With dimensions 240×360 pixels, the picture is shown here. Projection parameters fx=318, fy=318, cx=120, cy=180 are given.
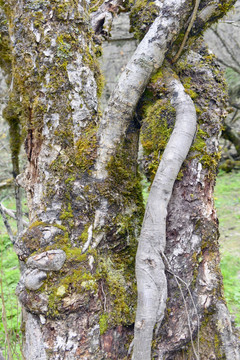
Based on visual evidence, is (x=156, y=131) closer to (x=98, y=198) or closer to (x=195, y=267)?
(x=98, y=198)

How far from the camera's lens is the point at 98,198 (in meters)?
1.82

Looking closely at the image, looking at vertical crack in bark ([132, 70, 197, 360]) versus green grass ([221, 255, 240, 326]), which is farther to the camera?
green grass ([221, 255, 240, 326])

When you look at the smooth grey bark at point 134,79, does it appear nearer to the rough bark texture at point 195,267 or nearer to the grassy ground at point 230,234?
the rough bark texture at point 195,267

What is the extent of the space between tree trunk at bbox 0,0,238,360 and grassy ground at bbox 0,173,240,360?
82 centimetres

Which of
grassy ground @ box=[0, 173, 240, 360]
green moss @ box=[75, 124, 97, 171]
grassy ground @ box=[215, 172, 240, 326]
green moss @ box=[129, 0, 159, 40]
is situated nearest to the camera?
green moss @ box=[75, 124, 97, 171]

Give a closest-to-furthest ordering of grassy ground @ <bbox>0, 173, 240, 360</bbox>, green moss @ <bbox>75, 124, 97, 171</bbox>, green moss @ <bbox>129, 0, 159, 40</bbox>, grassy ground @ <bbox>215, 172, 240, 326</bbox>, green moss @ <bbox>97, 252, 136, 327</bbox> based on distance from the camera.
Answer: green moss @ <bbox>97, 252, 136, 327</bbox>, green moss @ <bbox>75, 124, 97, 171</bbox>, green moss @ <bbox>129, 0, 159, 40</bbox>, grassy ground @ <bbox>0, 173, 240, 360</bbox>, grassy ground @ <bbox>215, 172, 240, 326</bbox>

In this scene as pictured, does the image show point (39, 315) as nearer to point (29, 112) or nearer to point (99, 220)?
point (99, 220)

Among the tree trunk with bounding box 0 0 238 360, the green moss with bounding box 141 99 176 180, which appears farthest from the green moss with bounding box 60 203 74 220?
the green moss with bounding box 141 99 176 180

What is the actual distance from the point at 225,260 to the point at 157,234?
12.4 feet

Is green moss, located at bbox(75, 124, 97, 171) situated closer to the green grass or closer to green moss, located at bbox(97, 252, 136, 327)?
green moss, located at bbox(97, 252, 136, 327)

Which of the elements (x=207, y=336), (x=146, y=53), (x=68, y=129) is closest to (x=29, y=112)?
(x=68, y=129)

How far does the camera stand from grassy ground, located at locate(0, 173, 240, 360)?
376 cm

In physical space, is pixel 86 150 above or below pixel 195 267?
above

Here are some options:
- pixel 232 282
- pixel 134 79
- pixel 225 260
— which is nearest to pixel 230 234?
pixel 225 260
